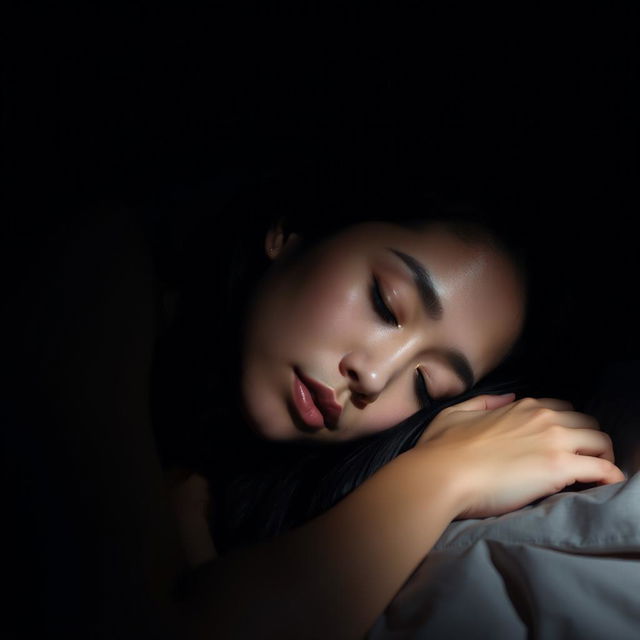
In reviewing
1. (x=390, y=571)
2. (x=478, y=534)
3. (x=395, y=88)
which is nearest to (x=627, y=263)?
(x=395, y=88)

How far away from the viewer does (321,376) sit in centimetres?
100

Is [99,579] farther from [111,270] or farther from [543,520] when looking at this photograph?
[543,520]

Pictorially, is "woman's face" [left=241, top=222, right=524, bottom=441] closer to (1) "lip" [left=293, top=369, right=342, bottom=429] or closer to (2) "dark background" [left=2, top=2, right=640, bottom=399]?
(1) "lip" [left=293, top=369, right=342, bottom=429]

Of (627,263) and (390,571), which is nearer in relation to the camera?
(390,571)

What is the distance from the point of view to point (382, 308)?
1.05 meters

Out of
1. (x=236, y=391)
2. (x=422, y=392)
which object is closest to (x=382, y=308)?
(x=422, y=392)

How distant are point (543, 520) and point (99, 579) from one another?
592mm

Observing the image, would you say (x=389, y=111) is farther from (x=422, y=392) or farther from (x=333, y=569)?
(x=333, y=569)

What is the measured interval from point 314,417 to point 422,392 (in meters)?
0.22

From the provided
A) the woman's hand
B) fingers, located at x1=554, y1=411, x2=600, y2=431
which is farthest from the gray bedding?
fingers, located at x1=554, y1=411, x2=600, y2=431

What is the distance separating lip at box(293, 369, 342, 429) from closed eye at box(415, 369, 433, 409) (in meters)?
0.16

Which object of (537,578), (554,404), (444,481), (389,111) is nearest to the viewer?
(537,578)

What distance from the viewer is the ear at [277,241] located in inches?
45.9

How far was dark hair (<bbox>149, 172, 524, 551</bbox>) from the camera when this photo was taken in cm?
113
